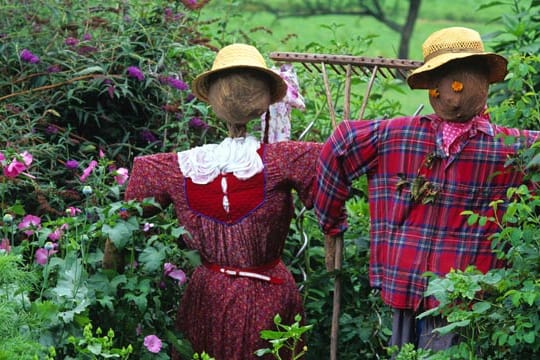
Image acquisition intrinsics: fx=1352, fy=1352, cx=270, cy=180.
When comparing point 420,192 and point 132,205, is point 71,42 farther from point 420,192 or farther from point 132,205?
point 420,192

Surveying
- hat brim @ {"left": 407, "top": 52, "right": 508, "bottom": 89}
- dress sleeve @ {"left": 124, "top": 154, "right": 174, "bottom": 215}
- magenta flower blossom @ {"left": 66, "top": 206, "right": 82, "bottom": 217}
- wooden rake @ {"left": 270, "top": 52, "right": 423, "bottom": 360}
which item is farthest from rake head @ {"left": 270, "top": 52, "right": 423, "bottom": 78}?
magenta flower blossom @ {"left": 66, "top": 206, "right": 82, "bottom": 217}

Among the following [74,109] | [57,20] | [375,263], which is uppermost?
[57,20]

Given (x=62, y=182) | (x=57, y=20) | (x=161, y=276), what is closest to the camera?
(x=161, y=276)

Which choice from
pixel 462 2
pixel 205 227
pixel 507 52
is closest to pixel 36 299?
pixel 205 227

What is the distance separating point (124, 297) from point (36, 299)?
307mm

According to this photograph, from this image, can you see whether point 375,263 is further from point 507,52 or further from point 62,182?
point 507,52

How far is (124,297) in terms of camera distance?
15.7 ft

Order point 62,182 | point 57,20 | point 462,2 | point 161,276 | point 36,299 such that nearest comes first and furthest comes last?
point 36,299
point 161,276
point 62,182
point 57,20
point 462,2

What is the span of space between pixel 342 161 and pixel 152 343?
3.06 feet

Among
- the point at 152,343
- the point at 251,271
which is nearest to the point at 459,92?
the point at 251,271

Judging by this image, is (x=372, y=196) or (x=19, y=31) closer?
(x=372, y=196)

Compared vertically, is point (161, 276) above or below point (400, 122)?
below

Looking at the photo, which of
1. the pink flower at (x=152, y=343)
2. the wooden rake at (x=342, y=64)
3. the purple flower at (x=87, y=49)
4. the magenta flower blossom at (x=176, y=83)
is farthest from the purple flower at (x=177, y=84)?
the pink flower at (x=152, y=343)

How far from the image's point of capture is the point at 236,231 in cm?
486
